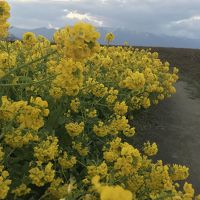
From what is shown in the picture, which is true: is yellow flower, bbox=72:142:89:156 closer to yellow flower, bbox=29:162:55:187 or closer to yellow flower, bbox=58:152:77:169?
yellow flower, bbox=58:152:77:169

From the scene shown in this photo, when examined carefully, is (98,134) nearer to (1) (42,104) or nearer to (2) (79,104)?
(2) (79,104)

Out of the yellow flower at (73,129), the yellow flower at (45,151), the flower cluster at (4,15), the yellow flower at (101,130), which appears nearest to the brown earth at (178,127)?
the yellow flower at (101,130)

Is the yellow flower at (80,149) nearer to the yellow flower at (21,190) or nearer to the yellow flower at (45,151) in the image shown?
the yellow flower at (45,151)

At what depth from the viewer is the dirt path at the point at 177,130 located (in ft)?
22.3

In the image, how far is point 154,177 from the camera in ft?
13.3

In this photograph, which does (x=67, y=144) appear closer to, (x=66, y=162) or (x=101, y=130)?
(x=101, y=130)

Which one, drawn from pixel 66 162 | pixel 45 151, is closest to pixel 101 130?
pixel 66 162

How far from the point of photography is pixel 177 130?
834 centimetres

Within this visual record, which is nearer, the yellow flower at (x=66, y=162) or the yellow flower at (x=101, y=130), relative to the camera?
the yellow flower at (x=66, y=162)

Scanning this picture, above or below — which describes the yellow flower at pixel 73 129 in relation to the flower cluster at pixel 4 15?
below

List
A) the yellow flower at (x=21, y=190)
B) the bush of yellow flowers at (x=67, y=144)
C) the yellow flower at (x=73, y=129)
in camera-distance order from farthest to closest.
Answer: the yellow flower at (x=73, y=129) → the yellow flower at (x=21, y=190) → the bush of yellow flowers at (x=67, y=144)

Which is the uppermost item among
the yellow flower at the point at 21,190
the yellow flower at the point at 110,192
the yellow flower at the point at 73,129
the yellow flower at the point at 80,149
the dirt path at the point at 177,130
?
the yellow flower at the point at 110,192

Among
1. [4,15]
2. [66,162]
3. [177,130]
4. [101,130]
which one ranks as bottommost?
[177,130]

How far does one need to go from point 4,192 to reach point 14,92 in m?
2.41
